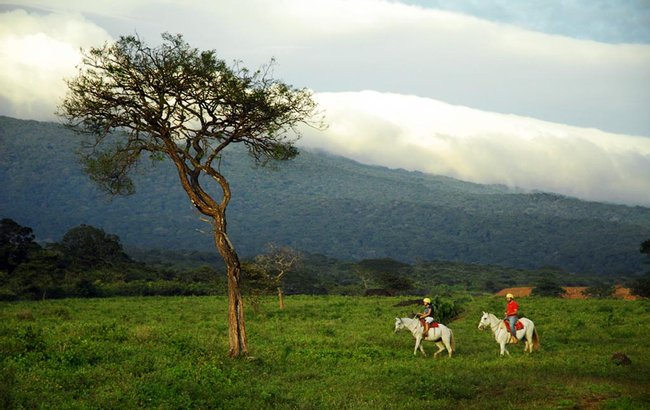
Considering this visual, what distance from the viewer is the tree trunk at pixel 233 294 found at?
23094 millimetres

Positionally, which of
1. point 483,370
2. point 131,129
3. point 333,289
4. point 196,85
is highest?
point 196,85

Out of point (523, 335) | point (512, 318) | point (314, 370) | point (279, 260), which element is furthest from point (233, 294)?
point (279, 260)

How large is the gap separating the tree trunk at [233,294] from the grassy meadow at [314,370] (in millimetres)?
687

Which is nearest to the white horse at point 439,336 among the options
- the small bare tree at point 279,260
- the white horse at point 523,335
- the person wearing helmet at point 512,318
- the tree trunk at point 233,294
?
the white horse at point 523,335

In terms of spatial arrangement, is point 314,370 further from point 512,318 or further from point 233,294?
point 512,318

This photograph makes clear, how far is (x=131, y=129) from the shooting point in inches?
997

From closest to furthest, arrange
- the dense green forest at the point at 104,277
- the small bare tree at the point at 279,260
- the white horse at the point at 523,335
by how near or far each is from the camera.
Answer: the white horse at the point at 523,335 < the small bare tree at the point at 279,260 < the dense green forest at the point at 104,277

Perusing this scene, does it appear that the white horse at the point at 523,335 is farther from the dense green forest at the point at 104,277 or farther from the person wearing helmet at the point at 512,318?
the dense green forest at the point at 104,277

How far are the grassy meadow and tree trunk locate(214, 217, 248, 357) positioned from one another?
0.69 m

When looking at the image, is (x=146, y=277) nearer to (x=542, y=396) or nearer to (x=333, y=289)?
A: (x=333, y=289)

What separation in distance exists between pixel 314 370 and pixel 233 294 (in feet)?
12.4

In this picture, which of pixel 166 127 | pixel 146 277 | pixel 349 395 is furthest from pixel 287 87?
pixel 146 277

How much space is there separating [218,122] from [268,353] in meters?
9.02

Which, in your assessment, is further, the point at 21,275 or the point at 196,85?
the point at 21,275
